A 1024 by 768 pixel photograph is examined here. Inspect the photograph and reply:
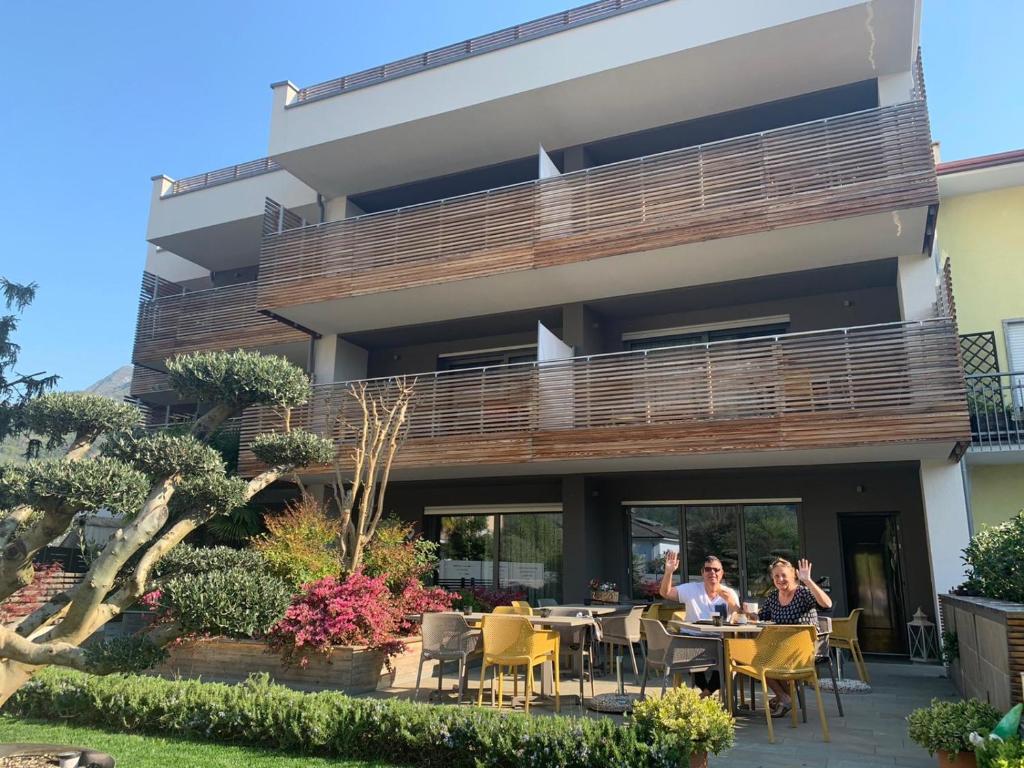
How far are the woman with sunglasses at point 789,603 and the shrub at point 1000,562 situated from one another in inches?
58.2

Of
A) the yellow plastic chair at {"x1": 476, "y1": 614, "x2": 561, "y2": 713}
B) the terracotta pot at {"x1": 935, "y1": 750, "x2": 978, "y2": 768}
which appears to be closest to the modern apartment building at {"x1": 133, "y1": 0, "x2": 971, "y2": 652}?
the yellow plastic chair at {"x1": 476, "y1": 614, "x2": 561, "y2": 713}

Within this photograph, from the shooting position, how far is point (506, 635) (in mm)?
7309

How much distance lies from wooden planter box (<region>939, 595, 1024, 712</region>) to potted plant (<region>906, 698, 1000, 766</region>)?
402mm

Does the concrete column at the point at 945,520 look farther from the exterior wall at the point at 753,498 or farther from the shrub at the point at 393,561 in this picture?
the shrub at the point at 393,561

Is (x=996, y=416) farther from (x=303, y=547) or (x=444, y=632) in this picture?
(x=303, y=547)

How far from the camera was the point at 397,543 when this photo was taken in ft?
36.6

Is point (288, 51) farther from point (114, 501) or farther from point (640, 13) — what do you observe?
point (114, 501)

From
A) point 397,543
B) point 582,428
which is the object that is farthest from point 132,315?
point 582,428

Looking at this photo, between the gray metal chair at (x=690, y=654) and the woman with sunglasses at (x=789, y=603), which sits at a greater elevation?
the woman with sunglasses at (x=789, y=603)

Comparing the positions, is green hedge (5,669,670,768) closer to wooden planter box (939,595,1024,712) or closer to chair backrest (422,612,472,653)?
chair backrest (422,612,472,653)

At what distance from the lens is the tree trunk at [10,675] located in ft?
15.8

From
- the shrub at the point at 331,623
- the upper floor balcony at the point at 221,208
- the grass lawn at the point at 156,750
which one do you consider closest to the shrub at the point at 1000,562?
the grass lawn at the point at 156,750

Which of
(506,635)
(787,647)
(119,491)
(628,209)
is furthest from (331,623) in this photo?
(628,209)

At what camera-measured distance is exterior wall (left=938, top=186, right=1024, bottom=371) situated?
13.2 meters
